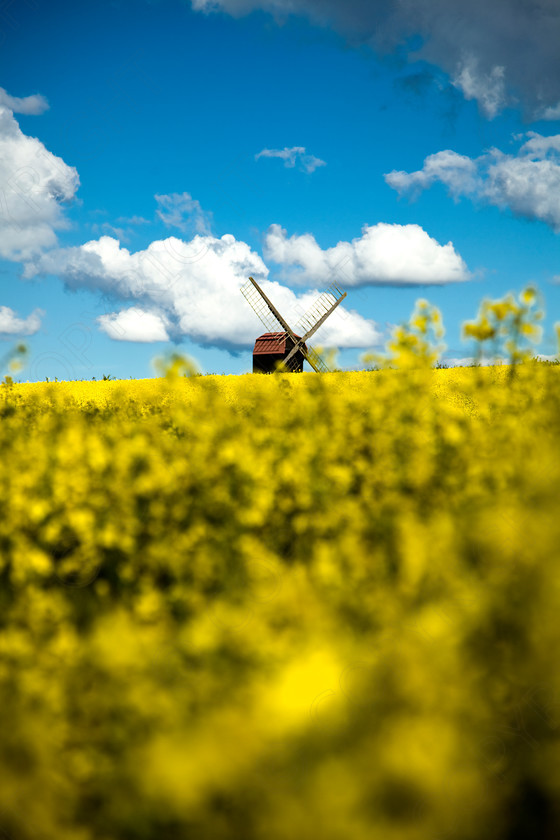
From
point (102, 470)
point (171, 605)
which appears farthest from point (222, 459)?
point (171, 605)

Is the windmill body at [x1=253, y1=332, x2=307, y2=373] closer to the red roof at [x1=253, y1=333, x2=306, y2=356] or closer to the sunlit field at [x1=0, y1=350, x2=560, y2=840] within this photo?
the red roof at [x1=253, y1=333, x2=306, y2=356]

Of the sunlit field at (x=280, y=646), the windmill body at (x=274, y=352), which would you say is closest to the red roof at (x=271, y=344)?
the windmill body at (x=274, y=352)

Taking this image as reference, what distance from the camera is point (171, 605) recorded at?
9.28ft

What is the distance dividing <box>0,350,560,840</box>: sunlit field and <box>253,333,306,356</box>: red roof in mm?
20083

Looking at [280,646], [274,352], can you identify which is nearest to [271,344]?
[274,352]

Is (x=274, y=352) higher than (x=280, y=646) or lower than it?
higher

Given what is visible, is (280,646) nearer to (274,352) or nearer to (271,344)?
(274,352)

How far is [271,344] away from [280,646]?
2285 cm

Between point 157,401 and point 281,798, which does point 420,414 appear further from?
point 157,401

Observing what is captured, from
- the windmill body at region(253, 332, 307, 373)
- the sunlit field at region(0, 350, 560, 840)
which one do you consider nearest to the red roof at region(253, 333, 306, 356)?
the windmill body at region(253, 332, 307, 373)

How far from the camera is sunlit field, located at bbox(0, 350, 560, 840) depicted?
3.92 feet

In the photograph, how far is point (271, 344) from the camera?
24094 mm

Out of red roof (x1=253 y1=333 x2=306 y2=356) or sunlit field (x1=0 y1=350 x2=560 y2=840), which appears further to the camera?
red roof (x1=253 y1=333 x2=306 y2=356)

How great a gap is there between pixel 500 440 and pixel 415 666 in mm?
2660
